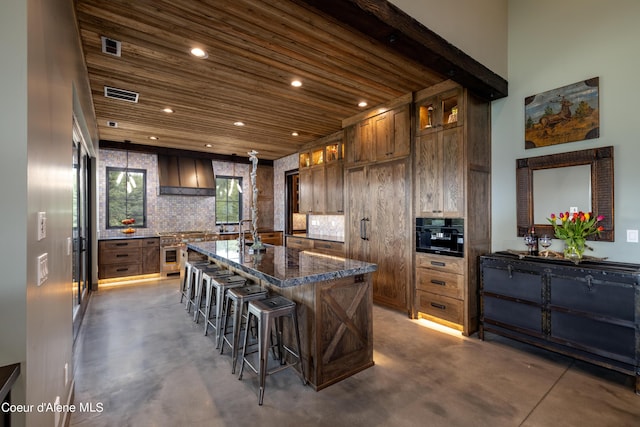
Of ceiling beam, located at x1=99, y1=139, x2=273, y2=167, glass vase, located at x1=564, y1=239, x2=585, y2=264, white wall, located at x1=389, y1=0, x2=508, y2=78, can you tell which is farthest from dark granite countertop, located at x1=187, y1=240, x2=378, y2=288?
ceiling beam, located at x1=99, y1=139, x2=273, y2=167

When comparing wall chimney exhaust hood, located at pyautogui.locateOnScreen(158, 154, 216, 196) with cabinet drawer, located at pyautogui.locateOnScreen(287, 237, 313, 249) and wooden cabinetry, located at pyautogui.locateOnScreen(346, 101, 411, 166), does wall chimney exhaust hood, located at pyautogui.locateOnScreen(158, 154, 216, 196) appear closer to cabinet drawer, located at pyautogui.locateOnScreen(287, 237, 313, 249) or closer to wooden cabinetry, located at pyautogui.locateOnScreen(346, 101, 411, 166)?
cabinet drawer, located at pyautogui.locateOnScreen(287, 237, 313, 249)

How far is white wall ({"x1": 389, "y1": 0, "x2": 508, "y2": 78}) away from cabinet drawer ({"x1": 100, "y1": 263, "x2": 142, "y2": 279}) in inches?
247

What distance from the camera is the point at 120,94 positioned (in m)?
3.75

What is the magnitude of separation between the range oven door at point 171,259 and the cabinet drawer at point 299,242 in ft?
7.34

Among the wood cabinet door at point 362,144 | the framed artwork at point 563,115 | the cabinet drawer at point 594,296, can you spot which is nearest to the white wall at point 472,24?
the framed artwork at point 563,115

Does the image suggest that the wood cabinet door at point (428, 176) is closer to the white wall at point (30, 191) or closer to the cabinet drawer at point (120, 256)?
the white wall at point (30, 191)

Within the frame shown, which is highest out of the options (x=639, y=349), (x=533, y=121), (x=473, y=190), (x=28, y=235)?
(x=533, y=121)

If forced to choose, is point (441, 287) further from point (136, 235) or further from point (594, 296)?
point (136, 235)

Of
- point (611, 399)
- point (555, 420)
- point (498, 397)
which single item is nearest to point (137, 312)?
point (498, 397)

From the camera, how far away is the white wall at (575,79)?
9.05ft

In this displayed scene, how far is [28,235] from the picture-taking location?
3.69ft

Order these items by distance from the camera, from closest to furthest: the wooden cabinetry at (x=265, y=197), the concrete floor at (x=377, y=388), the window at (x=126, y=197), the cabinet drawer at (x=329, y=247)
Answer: the concrete floor at (x=377, y=388) < the cabinet drawer at (x=329, y=247) < the window at (x=126, y=197) < the wooden cabinetry at (x=265, y=197)

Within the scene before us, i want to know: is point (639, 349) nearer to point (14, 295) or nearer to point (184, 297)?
point (14, 295)

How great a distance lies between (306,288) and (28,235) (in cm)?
176
